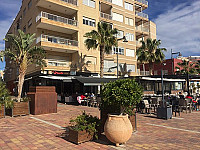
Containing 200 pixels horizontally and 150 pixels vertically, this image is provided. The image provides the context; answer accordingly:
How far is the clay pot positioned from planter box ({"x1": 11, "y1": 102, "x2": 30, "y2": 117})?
6542mm

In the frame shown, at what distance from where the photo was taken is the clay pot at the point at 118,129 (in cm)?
448

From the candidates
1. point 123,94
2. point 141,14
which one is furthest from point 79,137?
point 141,14

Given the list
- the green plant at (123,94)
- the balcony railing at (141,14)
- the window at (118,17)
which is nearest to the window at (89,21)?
the window at (118,17)

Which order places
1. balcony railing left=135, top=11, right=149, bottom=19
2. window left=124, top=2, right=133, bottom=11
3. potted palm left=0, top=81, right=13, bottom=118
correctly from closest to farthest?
potted palm left=0, top=81, right=13, bottom=118
window left=124, top=2, right=133, bottom=11
balcony railing left=135, top=11, right=149, bottom=19

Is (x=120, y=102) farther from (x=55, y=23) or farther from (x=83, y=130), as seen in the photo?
(x=55, y=23)

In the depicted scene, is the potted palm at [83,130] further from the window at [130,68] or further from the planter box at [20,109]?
the window at [130,68]

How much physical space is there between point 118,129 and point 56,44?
19283 millimetres

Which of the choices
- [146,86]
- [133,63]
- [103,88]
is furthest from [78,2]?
[103,88]

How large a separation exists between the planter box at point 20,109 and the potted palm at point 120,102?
250 inches

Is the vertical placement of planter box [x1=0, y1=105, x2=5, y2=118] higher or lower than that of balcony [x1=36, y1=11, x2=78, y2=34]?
lower

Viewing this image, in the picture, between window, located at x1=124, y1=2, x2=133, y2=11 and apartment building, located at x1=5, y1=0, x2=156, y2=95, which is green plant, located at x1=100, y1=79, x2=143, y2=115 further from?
window, located at x1=124, y1=2, x2=133, y2=11

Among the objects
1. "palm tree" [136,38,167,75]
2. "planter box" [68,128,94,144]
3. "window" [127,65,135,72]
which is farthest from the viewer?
"window" [127,65,135,72]

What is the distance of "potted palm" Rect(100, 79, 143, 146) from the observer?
451 cm

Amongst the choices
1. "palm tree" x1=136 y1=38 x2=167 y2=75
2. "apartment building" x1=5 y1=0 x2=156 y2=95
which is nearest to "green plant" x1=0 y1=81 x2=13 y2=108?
"apartment building" x1=5 y1=0 x2=156 y2=95
